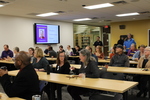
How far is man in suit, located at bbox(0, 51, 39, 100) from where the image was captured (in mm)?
2469

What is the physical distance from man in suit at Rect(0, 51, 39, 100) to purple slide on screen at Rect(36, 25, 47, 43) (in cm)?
882

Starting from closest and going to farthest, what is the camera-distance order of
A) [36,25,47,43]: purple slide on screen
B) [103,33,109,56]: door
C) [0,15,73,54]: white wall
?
[0,15,73,54]: white wall → [36,25,47,43]: purple slide on screen → [103,33,109,56]: door

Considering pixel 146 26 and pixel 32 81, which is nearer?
pixel 32 81

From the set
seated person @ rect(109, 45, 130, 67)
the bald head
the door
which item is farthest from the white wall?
the bald head

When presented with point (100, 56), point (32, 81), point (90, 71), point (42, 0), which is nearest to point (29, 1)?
point (42, 0)

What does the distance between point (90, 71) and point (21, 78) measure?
169 centimetres

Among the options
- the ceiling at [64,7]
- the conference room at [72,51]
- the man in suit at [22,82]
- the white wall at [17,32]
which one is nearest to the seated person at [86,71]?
the conference room at [72,51]

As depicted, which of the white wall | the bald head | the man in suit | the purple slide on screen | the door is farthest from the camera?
the door

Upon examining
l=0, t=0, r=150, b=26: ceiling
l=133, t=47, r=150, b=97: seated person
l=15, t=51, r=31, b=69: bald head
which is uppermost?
l=0, t=0, r=150, b=26: ceiling

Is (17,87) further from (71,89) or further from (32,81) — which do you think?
(71,89)

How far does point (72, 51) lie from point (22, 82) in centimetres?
856

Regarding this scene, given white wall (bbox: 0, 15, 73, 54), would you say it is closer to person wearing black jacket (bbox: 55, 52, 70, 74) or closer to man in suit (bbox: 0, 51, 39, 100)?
person wearing black jacket (bbox: 55, 52, 70, 74)

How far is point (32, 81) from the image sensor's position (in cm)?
258

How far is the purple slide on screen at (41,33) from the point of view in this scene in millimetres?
11293
